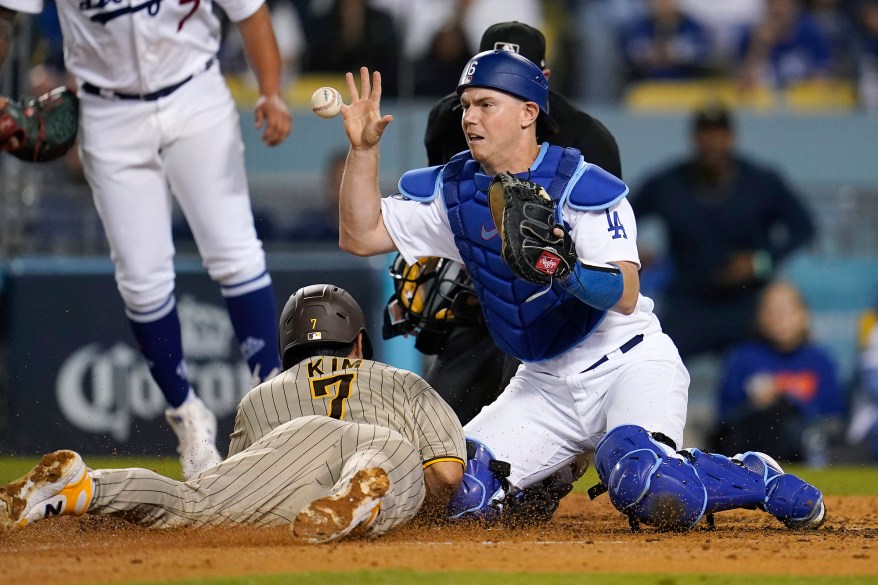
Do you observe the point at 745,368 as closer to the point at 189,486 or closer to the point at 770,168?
→ the point at 770,168

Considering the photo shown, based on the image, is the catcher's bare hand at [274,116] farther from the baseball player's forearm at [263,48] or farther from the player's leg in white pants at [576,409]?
the player's leg in white pants at [576,409]

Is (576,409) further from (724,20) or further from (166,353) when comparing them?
(724,20)

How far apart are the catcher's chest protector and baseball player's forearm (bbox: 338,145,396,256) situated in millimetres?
284

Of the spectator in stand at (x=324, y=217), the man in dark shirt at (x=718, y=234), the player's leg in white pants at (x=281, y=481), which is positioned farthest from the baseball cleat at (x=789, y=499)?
the spectator in stand at (x=324, y=217)

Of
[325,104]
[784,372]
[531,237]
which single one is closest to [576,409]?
[531,237]

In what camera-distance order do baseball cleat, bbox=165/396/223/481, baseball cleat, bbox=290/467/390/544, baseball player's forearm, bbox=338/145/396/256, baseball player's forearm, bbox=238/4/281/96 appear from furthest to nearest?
baseball player's forearm, bbox=238/4/281/96 → baseball cleat, bbox=165/396/223/481 → baseball player's forearm, bbox=338/145/396/256 → baseball cleat, bbox=290/467/390/544

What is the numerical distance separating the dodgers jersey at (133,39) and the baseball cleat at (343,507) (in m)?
2.83

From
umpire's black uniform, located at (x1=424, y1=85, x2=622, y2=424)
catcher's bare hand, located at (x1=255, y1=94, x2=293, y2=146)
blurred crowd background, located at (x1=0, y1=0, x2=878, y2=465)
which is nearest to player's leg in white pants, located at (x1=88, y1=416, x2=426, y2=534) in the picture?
umpire's black uniform, located at (x1=424, y1=85, x2=622, y2=424)

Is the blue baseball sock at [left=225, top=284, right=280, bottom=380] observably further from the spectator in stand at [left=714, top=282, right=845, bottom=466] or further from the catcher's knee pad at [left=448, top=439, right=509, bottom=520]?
the spectator in stand at [left=714, top=282, right=845, bottom=466]

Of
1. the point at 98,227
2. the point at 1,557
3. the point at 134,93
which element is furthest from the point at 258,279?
the point at 98,227

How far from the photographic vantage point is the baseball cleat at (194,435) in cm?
616

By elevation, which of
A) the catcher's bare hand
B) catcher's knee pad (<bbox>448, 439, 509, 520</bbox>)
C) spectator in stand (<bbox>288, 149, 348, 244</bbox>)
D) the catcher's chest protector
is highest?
the catcher's bare hand

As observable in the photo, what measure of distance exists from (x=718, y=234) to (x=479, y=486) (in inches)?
212

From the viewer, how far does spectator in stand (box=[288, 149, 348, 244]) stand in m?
9.77
